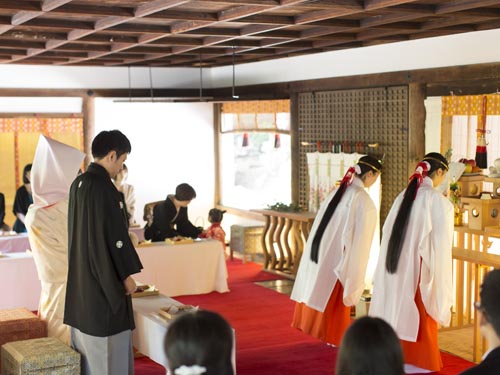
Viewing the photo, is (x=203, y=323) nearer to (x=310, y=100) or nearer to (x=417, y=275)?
(x=417, y=275)

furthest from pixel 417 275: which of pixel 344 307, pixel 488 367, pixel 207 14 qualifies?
pixel 488 367

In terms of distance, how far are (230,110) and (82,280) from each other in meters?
7.21

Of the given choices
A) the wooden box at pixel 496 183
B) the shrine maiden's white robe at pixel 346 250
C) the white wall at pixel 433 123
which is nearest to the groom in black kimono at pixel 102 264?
the shrine maiden's white robe at pixel 346 250

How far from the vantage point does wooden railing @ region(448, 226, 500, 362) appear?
5895mm

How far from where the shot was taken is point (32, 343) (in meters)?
4.87

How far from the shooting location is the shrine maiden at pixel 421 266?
18.1ft

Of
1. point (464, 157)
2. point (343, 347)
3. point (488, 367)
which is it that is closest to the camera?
point (343, 347)

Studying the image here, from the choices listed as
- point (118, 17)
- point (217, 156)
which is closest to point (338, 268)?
point (118, 17)

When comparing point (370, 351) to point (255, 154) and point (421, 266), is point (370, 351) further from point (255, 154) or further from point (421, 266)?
point (255, 154)

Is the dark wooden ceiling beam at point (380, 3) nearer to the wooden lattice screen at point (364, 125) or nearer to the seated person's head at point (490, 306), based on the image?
the wooden lattice screen at point (364, 125)

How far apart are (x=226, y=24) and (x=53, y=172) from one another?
2.00m

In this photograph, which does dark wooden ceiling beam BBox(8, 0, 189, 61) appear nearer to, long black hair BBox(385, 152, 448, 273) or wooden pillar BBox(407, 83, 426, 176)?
long black hair BBox(385, 152, 448, 273)

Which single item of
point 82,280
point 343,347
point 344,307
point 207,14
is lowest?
point 344,307

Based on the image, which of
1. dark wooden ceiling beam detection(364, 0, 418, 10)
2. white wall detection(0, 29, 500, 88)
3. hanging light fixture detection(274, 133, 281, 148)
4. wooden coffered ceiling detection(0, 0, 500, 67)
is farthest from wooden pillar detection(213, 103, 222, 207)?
dark wooden ceiling beam detection(364, 0, 418, 10)
